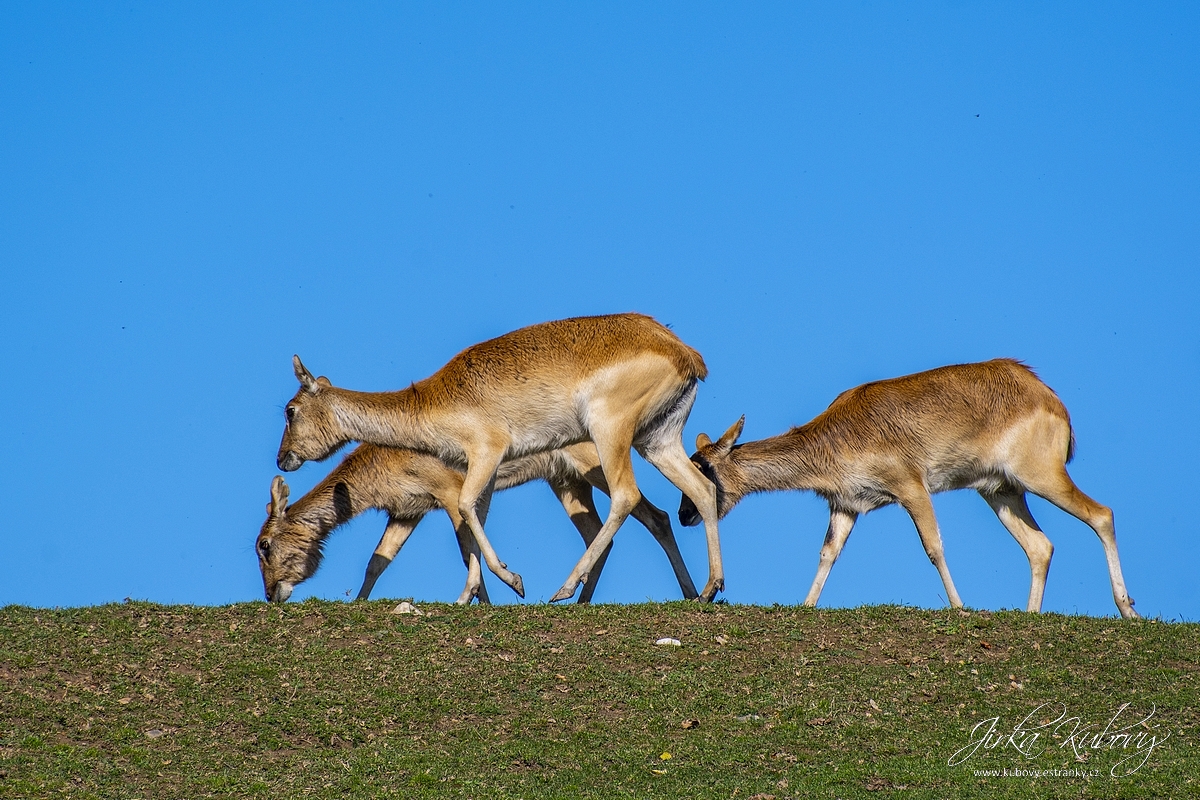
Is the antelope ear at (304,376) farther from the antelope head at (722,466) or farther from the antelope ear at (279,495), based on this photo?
the antelope head at (722,466)

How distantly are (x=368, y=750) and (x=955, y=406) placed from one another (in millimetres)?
8348

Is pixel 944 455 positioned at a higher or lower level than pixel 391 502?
lower

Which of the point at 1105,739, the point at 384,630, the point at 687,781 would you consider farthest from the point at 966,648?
the point at 384,630

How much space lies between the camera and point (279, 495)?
55.6ft

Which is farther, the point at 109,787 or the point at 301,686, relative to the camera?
the point at 301,686

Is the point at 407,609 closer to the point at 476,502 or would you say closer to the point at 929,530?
the point at 476,502

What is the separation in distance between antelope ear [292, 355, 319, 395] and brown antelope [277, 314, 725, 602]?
0.01 meters

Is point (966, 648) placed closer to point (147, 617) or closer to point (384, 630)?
point (384, 630)

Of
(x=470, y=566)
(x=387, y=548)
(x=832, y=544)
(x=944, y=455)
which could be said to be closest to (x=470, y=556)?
(x=470, y=566)

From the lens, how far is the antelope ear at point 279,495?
16938 mm

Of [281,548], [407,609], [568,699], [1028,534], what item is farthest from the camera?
[281,548]

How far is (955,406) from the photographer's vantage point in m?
16.0

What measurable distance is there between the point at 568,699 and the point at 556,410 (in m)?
4.12

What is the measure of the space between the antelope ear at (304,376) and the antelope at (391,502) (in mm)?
1246
